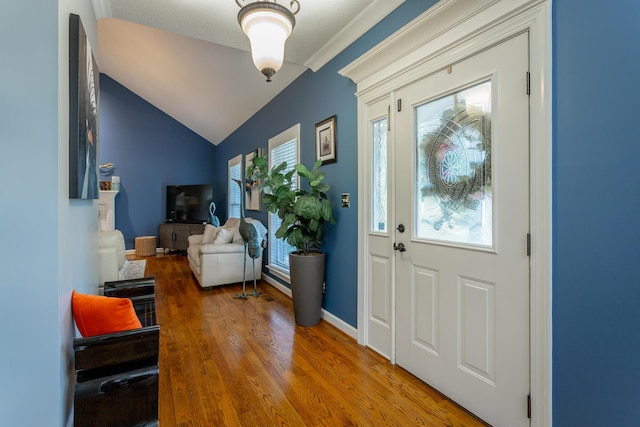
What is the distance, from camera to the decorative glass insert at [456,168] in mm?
1702

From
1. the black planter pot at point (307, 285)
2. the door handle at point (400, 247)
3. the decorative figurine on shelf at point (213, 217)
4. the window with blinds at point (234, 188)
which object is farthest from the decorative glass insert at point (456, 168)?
the decorative figurine on shelf at point (213, 217)

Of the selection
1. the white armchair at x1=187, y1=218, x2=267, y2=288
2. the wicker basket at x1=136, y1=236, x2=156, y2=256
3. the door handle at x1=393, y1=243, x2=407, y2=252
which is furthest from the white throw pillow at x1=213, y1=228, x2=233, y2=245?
the wicker basket at x1=136, y1=236, x2=156, y2=256

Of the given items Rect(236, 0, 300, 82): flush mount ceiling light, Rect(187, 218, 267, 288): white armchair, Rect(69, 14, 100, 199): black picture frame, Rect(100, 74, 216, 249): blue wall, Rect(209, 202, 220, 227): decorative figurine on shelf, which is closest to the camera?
Rect(69, 14, 100, 199): black picture frame

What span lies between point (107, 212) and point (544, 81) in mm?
7998

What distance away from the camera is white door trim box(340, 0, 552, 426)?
1397 millimetres

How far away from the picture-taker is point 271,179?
10.1 feet

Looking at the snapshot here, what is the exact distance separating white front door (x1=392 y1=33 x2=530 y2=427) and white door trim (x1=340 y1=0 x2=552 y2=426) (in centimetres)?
5

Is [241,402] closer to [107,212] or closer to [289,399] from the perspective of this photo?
[289,399]

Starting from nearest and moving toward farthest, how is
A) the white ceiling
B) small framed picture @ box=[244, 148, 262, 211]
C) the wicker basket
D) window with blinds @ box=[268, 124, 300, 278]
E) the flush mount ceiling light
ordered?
the flush mount ceiling light, the white ceiling, window with blinds @ box=[268, 124, 300, 278], small framed picture @ box=[244, 148, 262, 211], the wicker basket

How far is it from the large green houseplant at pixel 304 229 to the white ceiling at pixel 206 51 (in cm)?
118

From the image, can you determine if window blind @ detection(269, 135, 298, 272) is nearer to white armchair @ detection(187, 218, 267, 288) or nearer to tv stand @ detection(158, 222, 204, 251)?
white armchair @ detection(187, 218, 267, 288)

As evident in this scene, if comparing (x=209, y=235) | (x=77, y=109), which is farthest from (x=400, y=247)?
(x=209, y=235)
